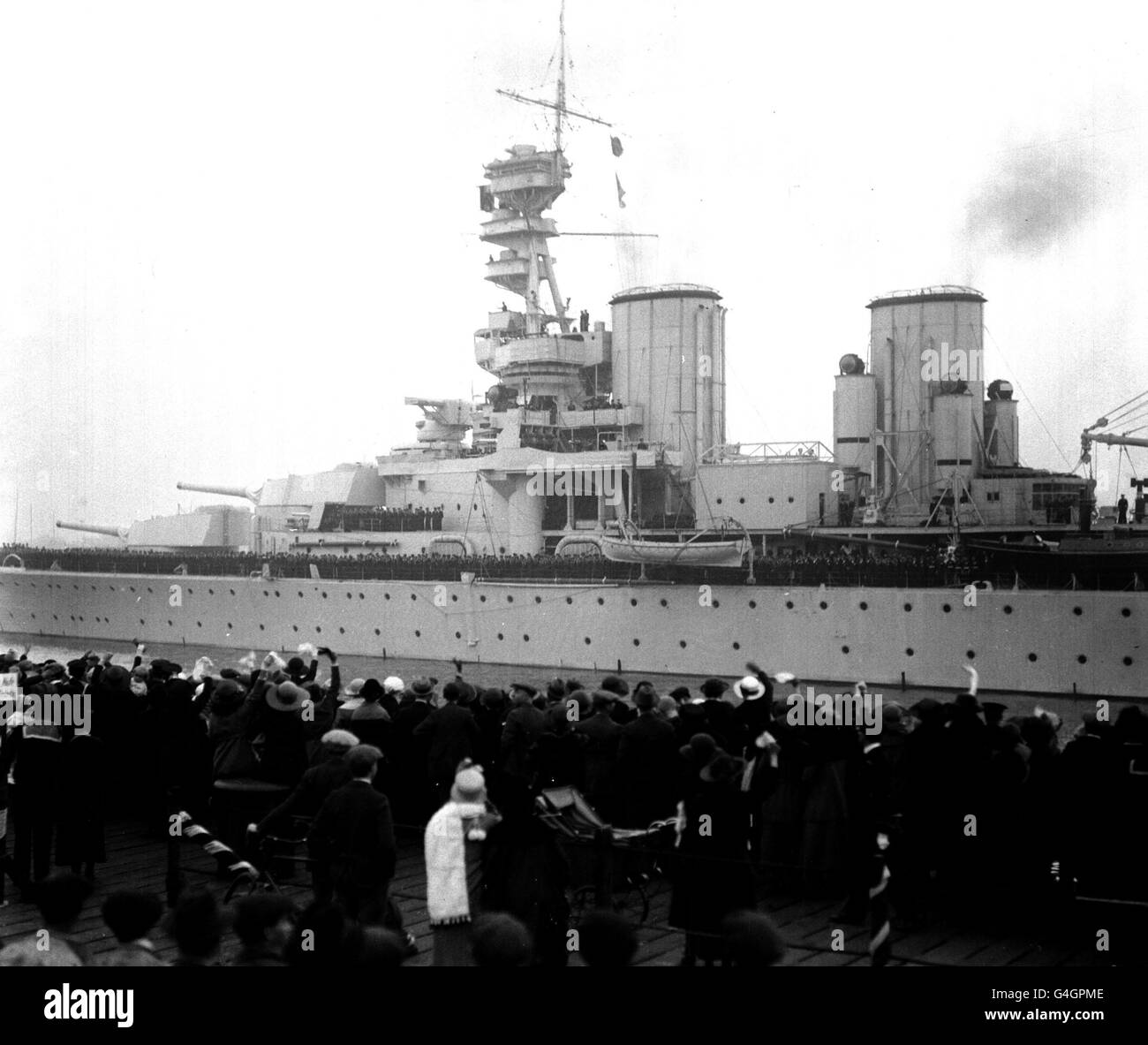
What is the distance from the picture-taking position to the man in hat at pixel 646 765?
27.6 ft

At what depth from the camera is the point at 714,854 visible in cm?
653

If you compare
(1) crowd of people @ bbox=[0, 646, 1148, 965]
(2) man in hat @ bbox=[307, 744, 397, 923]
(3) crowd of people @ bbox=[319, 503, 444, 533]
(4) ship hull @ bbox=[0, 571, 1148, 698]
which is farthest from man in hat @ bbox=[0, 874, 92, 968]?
(3) crowd of people @ bbox=[319, 503, 444, 533]

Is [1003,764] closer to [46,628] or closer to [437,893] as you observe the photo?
[437,893]

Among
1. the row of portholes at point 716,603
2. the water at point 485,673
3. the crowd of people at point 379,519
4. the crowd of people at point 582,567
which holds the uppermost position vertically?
the crowd of people at point 379,519

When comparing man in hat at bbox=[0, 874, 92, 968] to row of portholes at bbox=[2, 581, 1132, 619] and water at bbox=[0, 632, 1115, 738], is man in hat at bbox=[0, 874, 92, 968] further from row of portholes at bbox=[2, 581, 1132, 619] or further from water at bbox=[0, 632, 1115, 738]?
row of portholes at bbox=[2, 581, 1132, 619]

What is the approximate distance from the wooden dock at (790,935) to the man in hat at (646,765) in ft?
2.55

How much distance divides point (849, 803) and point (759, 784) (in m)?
0.86

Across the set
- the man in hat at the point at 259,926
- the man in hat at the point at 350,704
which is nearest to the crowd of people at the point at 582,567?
the man in hat at the point at 350,704

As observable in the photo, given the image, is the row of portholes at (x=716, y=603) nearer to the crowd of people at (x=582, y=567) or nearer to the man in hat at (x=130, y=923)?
the crowd of people at (x=582, y=567)

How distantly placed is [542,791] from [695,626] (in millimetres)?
22555

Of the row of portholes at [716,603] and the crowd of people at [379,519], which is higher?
the crowd of people at [379,519]

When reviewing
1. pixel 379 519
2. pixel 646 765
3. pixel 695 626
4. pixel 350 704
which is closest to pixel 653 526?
pixel 695 626

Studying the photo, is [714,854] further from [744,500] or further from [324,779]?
[744,500]
